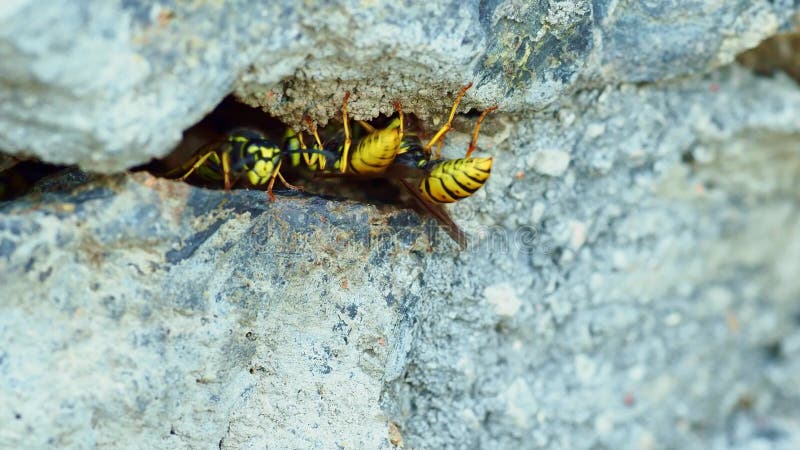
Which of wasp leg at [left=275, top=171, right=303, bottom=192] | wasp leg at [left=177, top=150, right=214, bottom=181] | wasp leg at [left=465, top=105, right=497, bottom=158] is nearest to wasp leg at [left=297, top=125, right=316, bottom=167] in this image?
wasp leg at [left=275, top=171, right=303, bottom=192]

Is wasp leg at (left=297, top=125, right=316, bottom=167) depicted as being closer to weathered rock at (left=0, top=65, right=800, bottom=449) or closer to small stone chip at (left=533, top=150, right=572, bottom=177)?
weathered rock at (left=0, top=65, right=800, bottom=449)

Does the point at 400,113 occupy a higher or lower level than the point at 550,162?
higher

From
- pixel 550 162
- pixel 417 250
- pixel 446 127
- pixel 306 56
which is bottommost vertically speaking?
pixel 417 250

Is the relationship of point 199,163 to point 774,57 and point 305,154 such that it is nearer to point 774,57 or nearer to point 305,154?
point 305,154

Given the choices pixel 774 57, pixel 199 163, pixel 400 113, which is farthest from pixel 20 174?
pixel 774 57

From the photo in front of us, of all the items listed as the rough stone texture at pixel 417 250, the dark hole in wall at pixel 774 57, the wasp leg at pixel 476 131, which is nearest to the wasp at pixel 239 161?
the rough stone texture at pixel 417 250

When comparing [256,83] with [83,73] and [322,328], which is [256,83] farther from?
[322,328]
